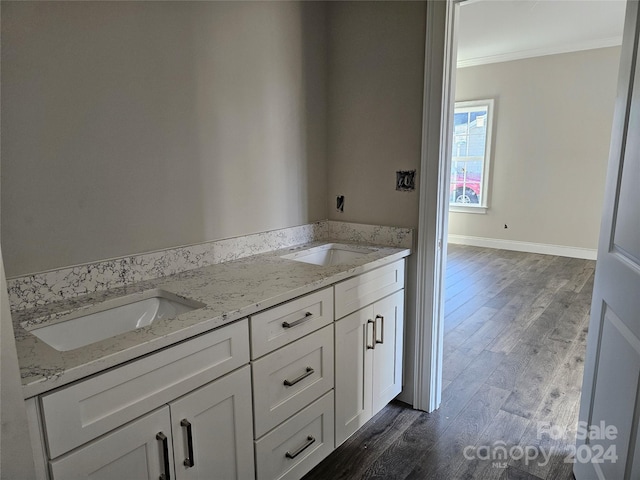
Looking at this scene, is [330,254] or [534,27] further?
[534,27]

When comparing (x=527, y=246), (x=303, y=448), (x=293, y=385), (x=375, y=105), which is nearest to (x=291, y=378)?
(x=293, y=385)

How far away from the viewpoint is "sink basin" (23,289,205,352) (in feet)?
4.19

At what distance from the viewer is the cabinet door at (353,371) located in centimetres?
182

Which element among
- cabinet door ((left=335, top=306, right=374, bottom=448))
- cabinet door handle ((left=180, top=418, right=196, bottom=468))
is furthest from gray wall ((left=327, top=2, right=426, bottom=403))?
cabinet door handle ((left=180, top=418, right=196, bottom=468))

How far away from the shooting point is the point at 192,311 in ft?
4.21

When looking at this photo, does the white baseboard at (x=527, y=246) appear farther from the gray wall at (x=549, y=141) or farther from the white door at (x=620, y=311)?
the white door at (x=620, y=311)

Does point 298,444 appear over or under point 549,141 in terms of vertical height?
under

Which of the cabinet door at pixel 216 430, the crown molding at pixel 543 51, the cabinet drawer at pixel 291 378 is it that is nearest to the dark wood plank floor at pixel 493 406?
the cabinet drawer at pixel 291 378

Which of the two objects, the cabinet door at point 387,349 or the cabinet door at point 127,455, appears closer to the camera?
the cabinet door at point 127,455

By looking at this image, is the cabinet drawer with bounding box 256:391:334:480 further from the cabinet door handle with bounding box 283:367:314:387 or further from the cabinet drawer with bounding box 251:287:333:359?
the cabinet drawer with bounding box 251:287:333:359

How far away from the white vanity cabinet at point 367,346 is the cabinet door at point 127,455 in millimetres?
814

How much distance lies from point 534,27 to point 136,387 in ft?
17.1

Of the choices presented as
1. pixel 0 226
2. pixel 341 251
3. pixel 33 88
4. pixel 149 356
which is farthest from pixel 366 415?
pixel 33 88

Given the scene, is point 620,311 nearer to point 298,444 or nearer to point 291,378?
point 291,378
